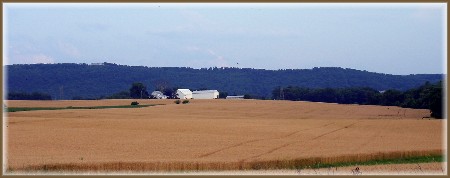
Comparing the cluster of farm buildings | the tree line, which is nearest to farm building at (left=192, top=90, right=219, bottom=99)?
the cluster of farm buildings

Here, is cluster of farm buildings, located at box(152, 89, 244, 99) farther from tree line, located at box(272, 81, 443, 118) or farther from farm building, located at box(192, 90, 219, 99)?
tree line, located at box(272, 81, 443, 118)

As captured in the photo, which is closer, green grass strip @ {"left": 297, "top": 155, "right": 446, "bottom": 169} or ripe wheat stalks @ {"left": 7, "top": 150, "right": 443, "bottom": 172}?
ripe wheat stalks @ {"left": 7, "top": 150, "right": 443, "bottom": 172}

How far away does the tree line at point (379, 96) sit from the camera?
6766 cm

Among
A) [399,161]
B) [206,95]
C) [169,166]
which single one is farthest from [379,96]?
[169,166]

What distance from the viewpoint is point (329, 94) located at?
456ft

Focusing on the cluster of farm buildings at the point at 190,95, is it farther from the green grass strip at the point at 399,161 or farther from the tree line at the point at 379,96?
the green grass strip at the point at 399,161

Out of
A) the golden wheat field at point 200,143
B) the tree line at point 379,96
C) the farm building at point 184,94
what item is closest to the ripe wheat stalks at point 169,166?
the golden wheat field at point 200,143

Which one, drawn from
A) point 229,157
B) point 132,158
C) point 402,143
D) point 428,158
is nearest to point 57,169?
point 132,158

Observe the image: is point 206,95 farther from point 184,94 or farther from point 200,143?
point 200,143

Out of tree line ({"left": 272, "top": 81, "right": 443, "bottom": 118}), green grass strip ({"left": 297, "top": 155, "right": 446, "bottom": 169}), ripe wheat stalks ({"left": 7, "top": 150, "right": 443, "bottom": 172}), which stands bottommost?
green grass strip ({"left": 297, "top": 155, "right": 446, "bottom": 169})

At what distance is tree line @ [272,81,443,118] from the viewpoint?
67.7 metres

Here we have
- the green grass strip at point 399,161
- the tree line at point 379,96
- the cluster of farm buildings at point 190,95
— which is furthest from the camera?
the cluster of farm buildings at point 190,95

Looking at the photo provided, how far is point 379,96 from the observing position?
11625 centimetres

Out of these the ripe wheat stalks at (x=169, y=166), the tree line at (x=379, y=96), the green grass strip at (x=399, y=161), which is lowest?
the green grass strip at (x=399, y=161)
